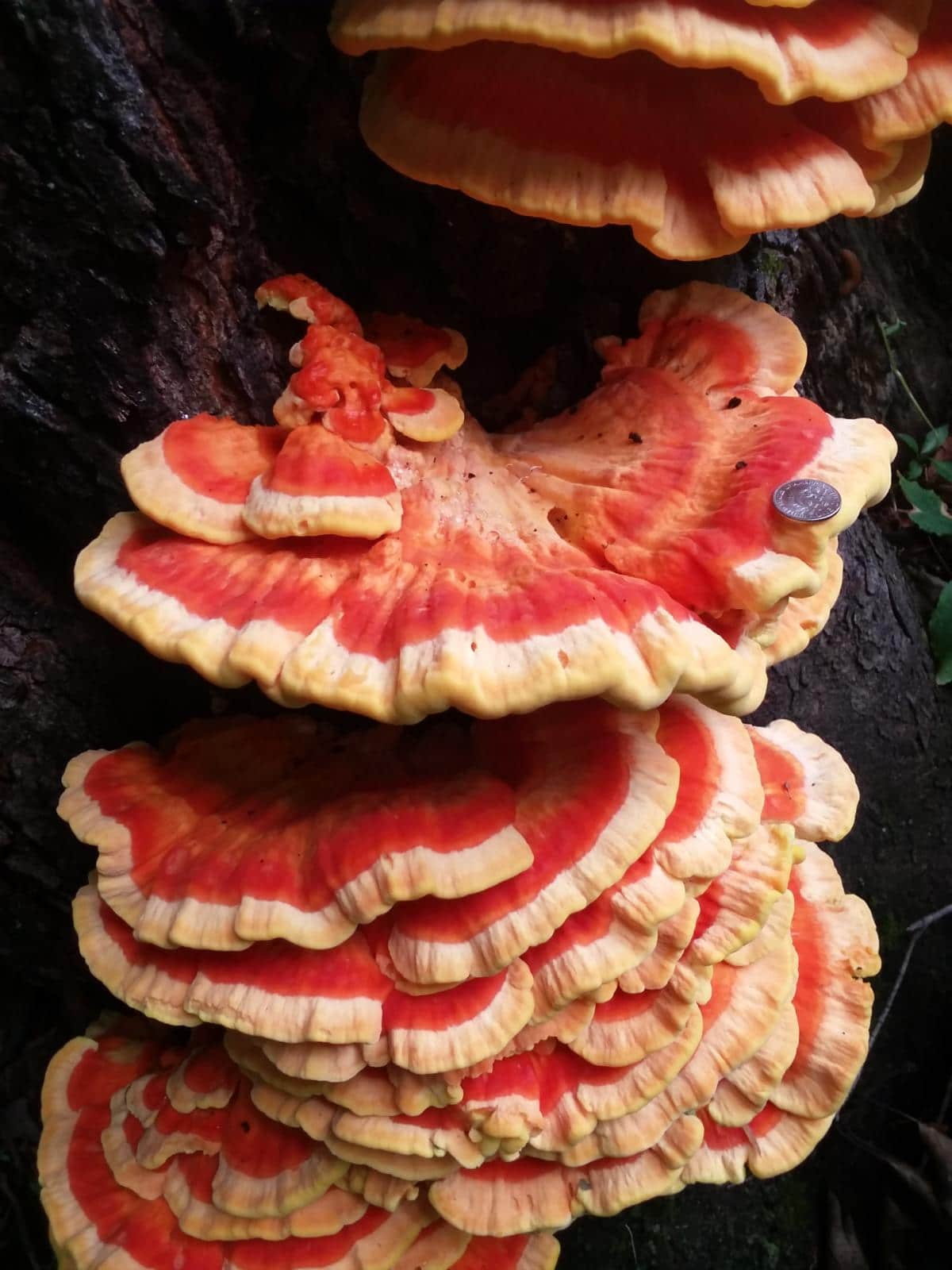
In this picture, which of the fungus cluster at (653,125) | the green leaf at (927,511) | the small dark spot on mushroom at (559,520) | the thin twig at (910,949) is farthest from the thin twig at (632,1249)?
the fungus cluster at (653,125)

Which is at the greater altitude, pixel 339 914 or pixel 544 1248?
pixel 339 914

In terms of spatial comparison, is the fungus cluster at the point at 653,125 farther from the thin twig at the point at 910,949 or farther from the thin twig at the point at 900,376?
the thin twig at the point at 910,949

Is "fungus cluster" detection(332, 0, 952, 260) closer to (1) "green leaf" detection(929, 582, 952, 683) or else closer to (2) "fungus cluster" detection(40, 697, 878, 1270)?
(2) "fungus cluster" detection(40, 697, 878, 1270)

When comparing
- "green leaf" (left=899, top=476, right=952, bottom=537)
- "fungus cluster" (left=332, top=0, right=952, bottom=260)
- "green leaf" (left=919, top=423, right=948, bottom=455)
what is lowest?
"green leaf" (left=899, top=476, right=952, bottom=537)

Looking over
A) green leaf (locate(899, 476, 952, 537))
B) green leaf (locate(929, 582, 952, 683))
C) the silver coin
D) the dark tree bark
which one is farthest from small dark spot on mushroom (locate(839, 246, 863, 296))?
the silver coin

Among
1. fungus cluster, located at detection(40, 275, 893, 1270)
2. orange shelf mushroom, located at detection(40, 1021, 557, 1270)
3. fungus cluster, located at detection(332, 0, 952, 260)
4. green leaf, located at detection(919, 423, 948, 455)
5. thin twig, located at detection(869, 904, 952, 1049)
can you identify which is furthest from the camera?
green leaf, located at detection(919, 423, 948, 455)

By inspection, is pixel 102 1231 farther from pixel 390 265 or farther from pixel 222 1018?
pixel 390 265

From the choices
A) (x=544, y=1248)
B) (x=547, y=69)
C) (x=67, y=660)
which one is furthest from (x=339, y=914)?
(x=547, y=69)
